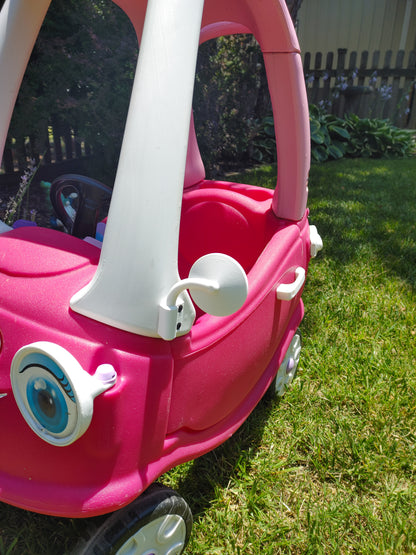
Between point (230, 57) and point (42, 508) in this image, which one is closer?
point (42, 508)

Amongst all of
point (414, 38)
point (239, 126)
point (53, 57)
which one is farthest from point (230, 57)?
point (414, 38)

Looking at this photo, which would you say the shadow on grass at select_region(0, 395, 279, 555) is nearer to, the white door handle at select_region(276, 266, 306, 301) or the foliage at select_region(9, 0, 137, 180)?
the white door handle at select_region(276, 266, 306, 301)

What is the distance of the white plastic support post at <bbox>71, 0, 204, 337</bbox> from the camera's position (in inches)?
31.0

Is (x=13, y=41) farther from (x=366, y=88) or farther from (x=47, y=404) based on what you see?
(x=366, y=88)

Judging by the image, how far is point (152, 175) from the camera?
787 millimetres

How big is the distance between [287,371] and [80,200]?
0.92 m

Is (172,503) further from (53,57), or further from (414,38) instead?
(414,38)

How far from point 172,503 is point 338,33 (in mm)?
9842

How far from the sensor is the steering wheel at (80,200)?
1.47 m

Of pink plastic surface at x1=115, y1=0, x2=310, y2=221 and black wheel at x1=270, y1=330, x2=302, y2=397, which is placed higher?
pink plastic surface at x1=115, y1=0, x2=310, y2=221

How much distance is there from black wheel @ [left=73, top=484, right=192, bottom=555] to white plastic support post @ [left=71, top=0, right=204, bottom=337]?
404 millimetres

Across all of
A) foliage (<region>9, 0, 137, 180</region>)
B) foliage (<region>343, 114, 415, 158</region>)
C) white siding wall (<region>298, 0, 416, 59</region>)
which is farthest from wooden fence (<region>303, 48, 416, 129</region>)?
foliage (<region>9, 0, 137, 180</region>)

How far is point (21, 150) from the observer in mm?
3021

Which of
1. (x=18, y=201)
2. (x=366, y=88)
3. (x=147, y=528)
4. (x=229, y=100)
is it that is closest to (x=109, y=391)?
(x=147, y=528)
